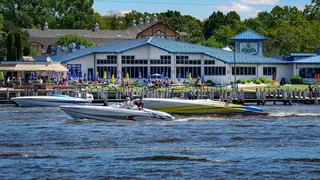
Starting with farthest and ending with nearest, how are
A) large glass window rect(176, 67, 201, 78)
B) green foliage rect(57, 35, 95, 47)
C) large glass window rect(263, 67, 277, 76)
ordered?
green foliage rect(57, 35, 95, 47)
large glass window rect(263, 67, 277, 76)
large glass window rect(176, 67, 201, 78)

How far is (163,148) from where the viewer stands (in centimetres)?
5022

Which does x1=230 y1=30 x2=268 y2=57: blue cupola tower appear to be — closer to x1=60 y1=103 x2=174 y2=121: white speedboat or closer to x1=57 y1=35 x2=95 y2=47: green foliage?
x1=57 y1=35 x2=95 y2=47: green foliage

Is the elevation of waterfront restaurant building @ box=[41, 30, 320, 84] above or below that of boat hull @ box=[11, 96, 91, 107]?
above

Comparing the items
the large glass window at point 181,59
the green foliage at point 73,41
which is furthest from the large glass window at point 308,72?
the green foliage at point 73,41

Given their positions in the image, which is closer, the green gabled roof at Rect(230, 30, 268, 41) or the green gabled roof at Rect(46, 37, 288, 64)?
the green gabled roof at Rect(46, 37, 288, 64)

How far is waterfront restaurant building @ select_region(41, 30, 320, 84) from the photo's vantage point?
394 feet

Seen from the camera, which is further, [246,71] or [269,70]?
[269,70]

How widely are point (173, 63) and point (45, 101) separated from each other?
1485 inches

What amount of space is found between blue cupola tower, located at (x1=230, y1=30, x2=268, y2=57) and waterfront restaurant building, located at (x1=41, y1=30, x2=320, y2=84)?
424 inches

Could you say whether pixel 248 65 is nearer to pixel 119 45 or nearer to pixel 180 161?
pixel 119 45

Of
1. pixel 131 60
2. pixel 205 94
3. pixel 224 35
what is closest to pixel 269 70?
pixel 131 60

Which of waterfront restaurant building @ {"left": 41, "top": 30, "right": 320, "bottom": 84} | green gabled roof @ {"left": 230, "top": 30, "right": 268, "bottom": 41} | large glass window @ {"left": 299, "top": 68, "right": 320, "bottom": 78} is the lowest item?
large glass window @ {"left": 299, "top": 68, "right": 320, "bottom": 78}

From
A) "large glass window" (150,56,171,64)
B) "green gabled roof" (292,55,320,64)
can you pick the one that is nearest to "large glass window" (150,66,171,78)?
"large glass window" (150,56,171,64)

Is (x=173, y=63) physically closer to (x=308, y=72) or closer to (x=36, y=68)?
(x=308, y=72)
